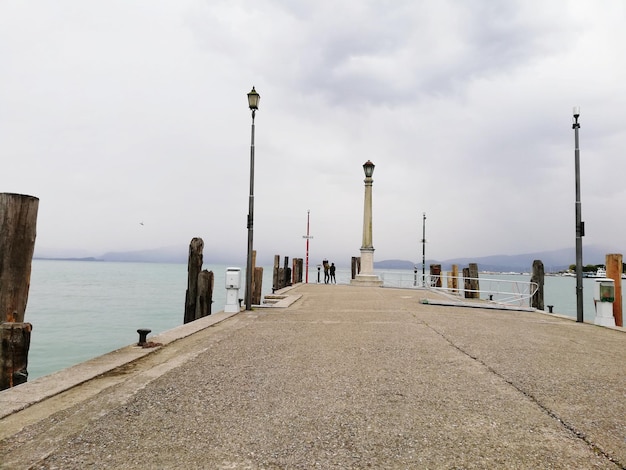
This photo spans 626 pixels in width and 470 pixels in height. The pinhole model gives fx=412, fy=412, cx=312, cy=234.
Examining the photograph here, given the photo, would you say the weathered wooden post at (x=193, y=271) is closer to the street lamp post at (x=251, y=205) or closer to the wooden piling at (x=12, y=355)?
the street lamp post at (x=251, y=205)

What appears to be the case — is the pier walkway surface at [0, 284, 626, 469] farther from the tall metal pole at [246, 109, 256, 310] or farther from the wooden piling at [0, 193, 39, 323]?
the tall metal pole at [246, 109, 256, 310]

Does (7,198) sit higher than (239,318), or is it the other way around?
(7,198)

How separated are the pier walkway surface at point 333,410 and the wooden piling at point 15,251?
71.8 inches

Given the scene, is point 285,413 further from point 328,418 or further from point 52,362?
point 52,362

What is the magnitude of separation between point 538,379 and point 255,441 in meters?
3.56

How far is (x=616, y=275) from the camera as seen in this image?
444 inches

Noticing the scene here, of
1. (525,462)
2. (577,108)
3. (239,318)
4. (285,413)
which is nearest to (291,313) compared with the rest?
(239,318)

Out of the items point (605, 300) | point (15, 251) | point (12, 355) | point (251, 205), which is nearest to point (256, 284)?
point (251, 205)

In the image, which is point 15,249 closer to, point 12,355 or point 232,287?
point 12,355

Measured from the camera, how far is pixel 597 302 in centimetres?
1053

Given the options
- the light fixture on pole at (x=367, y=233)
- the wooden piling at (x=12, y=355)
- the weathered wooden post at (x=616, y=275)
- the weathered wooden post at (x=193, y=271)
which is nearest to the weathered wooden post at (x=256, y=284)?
the weathered wooden post at (x=193, y=271)

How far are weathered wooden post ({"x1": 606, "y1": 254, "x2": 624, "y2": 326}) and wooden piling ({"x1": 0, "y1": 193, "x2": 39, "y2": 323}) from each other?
13.0 metres

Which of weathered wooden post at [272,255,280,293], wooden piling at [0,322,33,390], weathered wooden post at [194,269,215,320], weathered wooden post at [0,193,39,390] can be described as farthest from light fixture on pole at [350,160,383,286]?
wooden piling at [0,322,33,390]

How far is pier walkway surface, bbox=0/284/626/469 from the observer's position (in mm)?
2820
